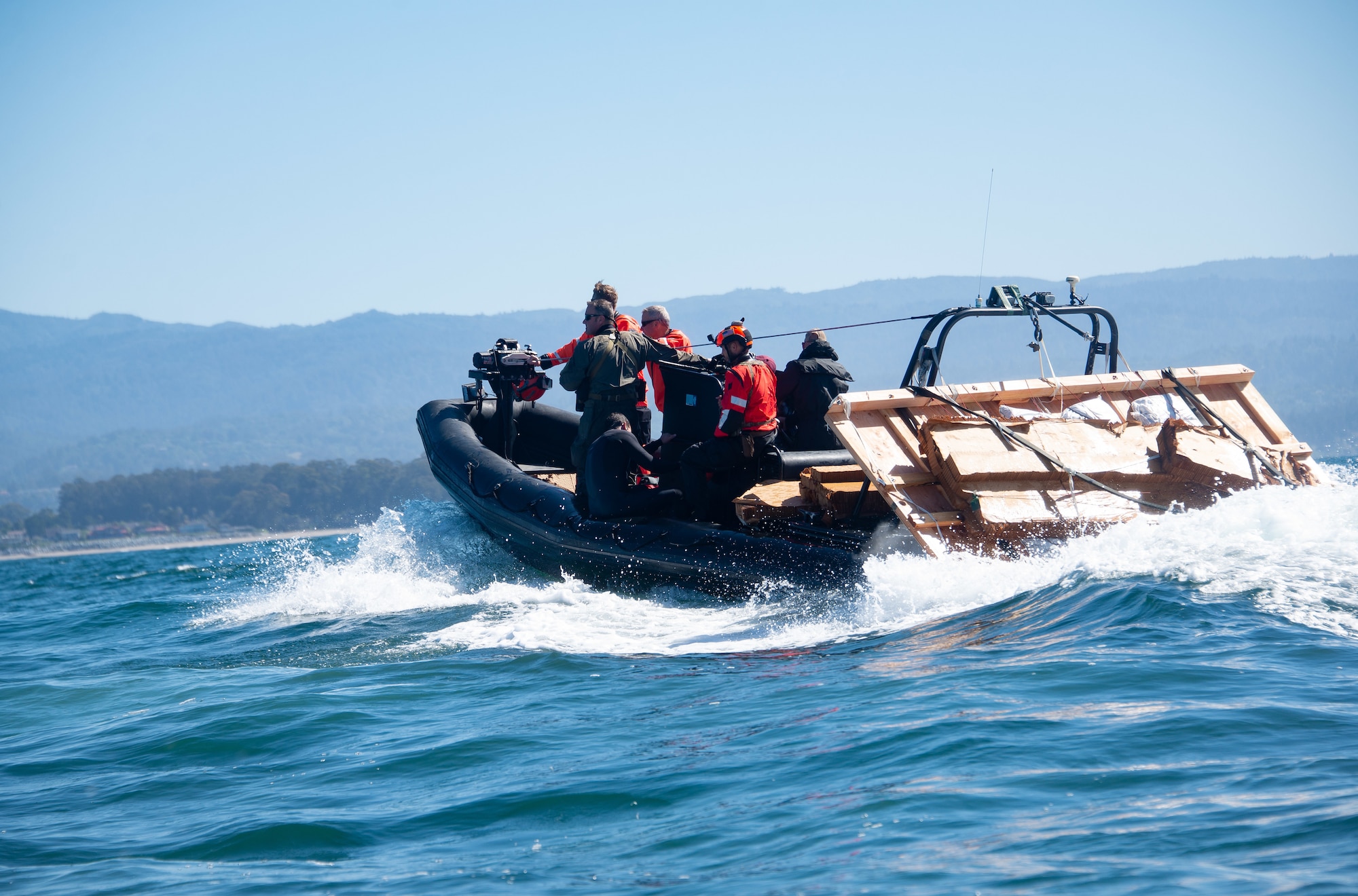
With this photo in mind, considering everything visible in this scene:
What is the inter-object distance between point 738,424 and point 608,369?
1.30 m

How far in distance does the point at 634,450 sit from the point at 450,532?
3.61 m

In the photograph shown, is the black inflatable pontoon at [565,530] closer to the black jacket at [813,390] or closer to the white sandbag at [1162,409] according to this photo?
the black jacket at [813,390]

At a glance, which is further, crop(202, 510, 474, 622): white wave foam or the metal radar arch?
crop(202, 510, 474, 622): white wave foam

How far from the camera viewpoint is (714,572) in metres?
6.82

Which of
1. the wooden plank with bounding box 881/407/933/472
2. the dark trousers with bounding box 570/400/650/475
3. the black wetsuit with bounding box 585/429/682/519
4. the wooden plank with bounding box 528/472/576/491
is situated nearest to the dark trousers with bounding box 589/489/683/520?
the black wetsuit with bounding box 585/429/682/519

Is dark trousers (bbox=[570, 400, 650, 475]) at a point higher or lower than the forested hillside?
higher

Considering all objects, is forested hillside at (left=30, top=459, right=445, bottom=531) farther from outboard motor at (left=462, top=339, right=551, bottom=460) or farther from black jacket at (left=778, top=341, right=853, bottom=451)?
black jacket at (left=778, top=341, right=853, bottom=451)

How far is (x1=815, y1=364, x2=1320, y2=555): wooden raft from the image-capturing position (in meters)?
6.17

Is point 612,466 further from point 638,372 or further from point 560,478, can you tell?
point 560,478

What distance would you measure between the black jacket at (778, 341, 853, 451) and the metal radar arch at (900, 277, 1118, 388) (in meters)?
0.54

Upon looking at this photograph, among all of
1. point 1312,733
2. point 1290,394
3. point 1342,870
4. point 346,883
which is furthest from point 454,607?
point 1290,394

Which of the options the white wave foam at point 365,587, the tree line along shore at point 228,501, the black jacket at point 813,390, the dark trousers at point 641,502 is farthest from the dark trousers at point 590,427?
the tree line along shore at point 228,501

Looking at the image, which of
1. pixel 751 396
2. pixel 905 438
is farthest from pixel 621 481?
pixel 905 438

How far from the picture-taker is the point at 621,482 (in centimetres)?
752
